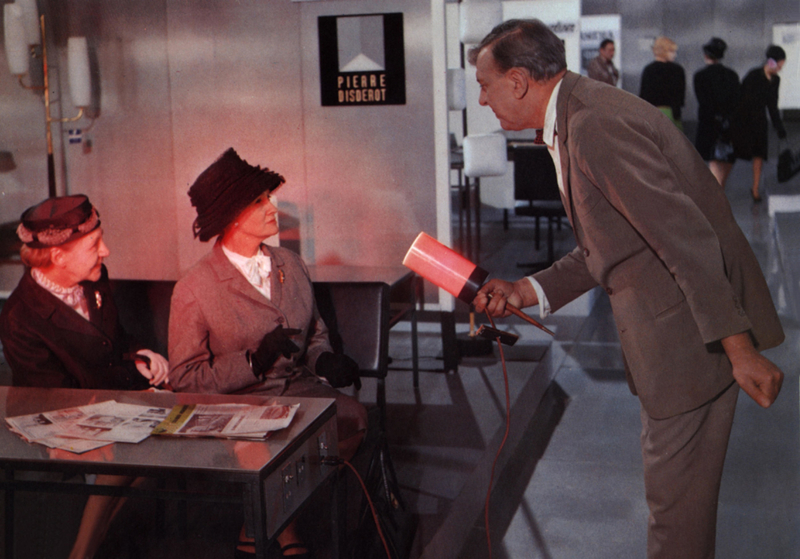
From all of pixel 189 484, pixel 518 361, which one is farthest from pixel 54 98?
pixel 518 361

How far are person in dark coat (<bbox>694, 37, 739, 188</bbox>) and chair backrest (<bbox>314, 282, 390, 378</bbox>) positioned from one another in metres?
4.77

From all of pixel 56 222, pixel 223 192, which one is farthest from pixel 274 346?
pixel 56 222

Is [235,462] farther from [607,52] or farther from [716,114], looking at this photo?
[607,52]

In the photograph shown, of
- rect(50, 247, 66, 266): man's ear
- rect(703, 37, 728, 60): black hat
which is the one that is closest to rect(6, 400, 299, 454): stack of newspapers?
rect(50, 247, 66, 266): man's ear

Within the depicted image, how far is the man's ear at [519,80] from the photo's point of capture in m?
1.86

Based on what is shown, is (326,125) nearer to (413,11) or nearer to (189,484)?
(413,11)

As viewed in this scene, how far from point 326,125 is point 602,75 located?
4.28 metres

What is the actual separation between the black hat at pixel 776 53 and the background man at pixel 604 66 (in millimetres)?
1753

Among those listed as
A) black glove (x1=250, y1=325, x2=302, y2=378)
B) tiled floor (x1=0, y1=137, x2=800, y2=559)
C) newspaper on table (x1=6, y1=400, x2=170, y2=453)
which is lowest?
tiled floor (x1=0, y1=137, x2=800, y2=559)

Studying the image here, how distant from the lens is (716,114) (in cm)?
729

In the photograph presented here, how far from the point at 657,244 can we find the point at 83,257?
1.85m

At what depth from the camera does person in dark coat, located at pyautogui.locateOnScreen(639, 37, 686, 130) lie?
791cm

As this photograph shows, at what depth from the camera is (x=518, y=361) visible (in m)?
5.03

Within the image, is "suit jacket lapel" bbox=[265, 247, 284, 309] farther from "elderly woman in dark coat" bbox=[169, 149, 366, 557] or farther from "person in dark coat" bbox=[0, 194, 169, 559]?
"person in dark coat" bbox=[0, 194, 169, 559]
